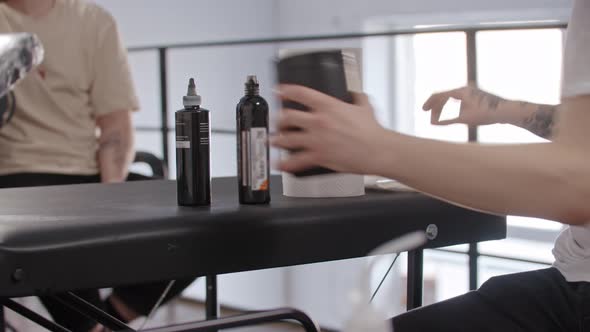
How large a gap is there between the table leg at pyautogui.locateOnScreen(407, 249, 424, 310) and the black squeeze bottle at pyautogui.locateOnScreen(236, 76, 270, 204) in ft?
1.04

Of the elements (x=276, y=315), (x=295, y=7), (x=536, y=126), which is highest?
(x=295, y=7)

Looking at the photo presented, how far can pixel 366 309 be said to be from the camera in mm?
653

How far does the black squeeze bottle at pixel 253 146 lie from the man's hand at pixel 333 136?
0.84 feet

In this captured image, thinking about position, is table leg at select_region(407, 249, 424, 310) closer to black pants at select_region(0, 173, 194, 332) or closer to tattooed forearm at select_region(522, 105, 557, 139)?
tattooed forearm at select_region(522, 105, 557, 139)

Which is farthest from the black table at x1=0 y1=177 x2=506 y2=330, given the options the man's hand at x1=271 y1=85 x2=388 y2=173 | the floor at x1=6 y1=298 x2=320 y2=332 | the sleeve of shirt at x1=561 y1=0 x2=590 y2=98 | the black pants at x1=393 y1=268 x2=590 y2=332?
the floor at x1=6 y1=298 x2=320 y2=332

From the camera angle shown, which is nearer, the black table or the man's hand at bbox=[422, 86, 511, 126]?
the black table

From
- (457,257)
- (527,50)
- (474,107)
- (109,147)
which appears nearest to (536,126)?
(474,107)

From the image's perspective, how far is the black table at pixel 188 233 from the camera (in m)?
0.80

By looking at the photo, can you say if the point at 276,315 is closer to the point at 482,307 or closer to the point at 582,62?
the point at 482,307

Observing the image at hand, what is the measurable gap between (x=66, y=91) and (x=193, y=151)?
110 cm

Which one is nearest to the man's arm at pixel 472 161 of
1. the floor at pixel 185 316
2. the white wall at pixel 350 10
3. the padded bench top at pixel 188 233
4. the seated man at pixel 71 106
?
the padded bench top at pixel 188 233

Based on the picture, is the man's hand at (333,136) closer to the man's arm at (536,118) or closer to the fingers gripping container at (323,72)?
the fingers gripping container at (323,72)

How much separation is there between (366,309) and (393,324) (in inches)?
12.8

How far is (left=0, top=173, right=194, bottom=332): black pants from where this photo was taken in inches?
67.3
